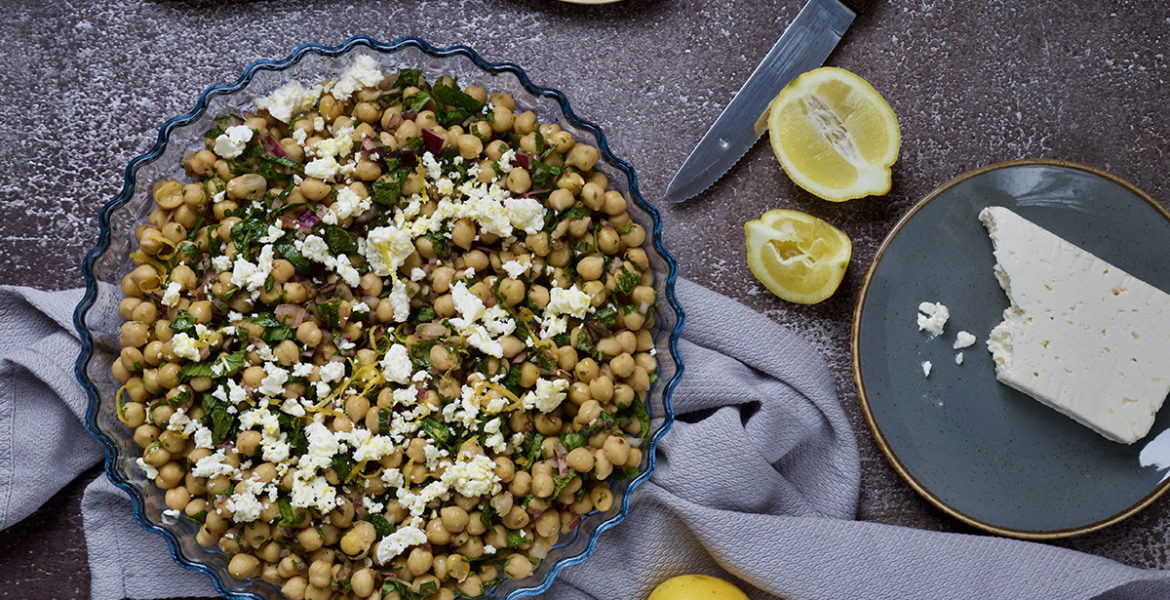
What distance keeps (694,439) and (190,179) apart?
3.35 feet

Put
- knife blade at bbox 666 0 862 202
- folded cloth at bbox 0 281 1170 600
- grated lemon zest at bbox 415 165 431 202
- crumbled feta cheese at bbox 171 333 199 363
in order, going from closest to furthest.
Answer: crumbled feta cheese at bbox 171 333 199 363, grated lemon zest at bbox 415 165 431 202, folded cloth at bbox 0 281 1170 600, knife blade at bbox 666 0 862 202

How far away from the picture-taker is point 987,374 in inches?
66.8

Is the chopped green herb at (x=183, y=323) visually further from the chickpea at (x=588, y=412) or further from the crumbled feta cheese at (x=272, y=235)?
the chickpea at (x=588, y=412)

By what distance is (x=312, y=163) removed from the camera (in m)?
1.43

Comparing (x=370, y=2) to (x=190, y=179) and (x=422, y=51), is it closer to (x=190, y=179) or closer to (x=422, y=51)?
(x=422, y=51)

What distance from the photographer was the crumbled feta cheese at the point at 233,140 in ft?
4.64

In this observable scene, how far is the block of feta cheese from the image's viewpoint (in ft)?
5.36

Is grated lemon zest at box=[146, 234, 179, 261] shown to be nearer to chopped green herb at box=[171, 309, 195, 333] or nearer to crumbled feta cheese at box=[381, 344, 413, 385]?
chopped green herb at box=[171, 309, 195, 333]

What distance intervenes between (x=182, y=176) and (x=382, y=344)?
1.57ft

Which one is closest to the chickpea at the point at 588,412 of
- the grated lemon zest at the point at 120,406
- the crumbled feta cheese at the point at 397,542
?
the crumbled feta cheese at the point at 397,542

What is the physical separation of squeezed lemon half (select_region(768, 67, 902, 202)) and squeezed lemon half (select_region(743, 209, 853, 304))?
70 millimetres

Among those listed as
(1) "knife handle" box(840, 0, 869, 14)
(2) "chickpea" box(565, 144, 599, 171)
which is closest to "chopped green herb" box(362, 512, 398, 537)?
(2) "chickpea" box(565, 144, 599, 171)

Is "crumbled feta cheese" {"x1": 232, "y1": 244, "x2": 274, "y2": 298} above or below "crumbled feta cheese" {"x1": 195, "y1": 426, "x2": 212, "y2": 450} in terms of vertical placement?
above

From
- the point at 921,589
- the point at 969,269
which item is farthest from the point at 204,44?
the point at 921,589
